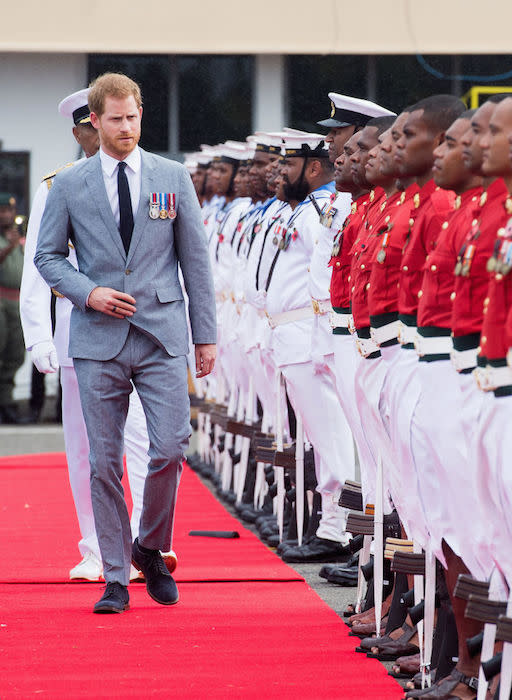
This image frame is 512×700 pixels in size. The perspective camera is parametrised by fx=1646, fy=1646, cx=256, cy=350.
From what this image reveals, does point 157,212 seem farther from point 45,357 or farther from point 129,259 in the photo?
point 45,357

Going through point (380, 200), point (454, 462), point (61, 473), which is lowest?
point (61, 473)

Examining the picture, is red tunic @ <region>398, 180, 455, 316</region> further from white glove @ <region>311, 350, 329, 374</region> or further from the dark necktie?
white glove @ <region>311, 350, 329, 374</region>

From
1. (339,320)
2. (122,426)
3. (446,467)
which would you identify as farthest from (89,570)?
(446,467)

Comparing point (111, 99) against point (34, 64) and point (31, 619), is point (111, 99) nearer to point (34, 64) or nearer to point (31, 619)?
point (31, 619)

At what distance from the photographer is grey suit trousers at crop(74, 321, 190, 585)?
632cm

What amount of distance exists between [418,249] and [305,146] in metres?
3.47

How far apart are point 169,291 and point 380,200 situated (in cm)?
91

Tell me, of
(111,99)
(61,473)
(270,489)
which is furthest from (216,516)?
(111,99)

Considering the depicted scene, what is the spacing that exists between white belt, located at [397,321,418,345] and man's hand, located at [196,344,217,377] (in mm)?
1432

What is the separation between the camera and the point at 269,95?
63.9ft

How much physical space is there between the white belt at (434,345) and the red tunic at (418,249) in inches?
10.4

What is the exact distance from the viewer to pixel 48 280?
6.48 metres

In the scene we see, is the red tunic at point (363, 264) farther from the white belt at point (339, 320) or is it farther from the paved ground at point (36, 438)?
the paved ground at point (36, 438)

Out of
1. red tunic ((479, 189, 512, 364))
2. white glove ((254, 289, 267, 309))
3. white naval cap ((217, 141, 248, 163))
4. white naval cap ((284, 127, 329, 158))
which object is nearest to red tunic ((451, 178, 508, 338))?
red tunic ((479, 189, 512, 364))
